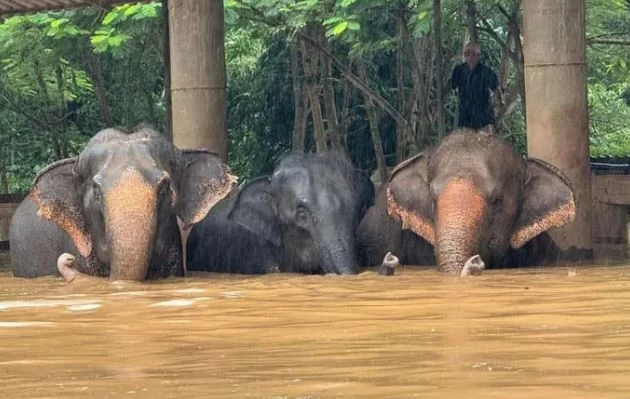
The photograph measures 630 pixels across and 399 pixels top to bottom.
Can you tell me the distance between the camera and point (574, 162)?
39.8 ft

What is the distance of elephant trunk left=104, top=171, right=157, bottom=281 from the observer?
10.0m

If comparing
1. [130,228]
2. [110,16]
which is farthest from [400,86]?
[130,228]

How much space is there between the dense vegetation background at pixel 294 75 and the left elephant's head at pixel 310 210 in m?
4.02

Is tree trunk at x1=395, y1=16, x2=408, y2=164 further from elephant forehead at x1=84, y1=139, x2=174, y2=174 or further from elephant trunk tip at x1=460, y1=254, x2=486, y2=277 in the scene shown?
elephant trunk tip at x1=460, y1=254, x2=486, y2=277

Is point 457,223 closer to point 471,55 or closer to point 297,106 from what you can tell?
point 471,55

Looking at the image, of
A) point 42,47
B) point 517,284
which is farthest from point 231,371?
point 42,47

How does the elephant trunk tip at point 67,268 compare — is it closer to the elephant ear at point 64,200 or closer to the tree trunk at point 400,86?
the elephant ear at point 64,200

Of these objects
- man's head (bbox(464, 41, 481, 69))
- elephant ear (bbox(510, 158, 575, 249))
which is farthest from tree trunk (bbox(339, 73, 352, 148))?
elephant ear (bbox(510, 158, 575, 249))

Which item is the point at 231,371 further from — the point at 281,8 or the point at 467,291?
the point at 281,8

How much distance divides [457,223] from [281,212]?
→ 172cm

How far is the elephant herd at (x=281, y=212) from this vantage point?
10469 mm

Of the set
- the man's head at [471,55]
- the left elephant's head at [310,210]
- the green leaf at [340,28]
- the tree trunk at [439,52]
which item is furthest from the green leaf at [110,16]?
the left elephant's head at [310,210]

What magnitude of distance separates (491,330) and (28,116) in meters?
17.2

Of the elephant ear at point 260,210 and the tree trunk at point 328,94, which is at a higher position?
the tree trunk at point 328,94
